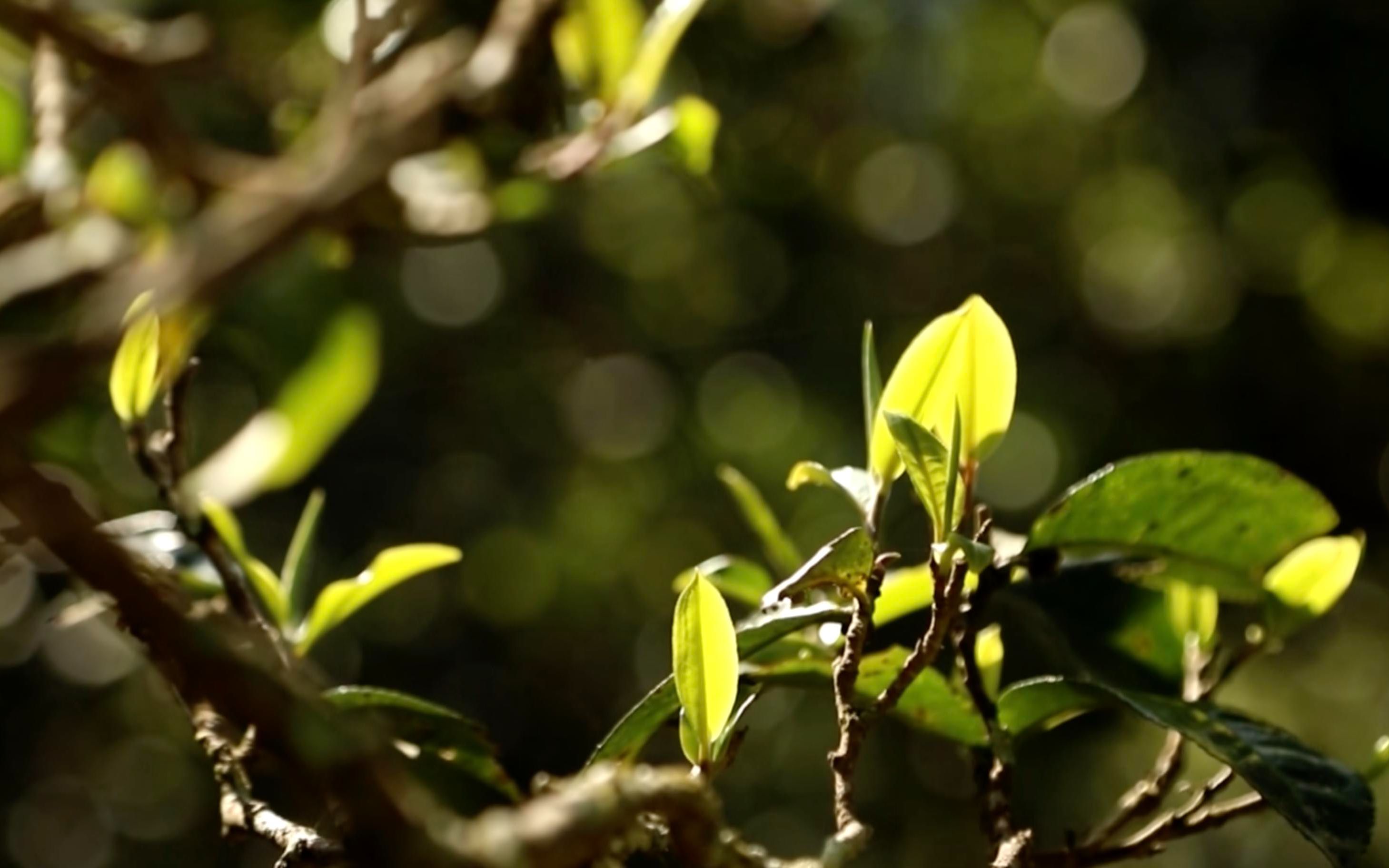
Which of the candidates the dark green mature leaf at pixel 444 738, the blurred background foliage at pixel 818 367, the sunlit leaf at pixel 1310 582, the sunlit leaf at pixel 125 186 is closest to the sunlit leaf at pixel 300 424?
the sunlit leaf at pixel 125 186

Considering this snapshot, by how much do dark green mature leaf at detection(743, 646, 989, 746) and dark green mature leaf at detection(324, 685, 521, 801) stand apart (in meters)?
0.10

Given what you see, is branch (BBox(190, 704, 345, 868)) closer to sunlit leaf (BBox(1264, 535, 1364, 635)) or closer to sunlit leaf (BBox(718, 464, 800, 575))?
sunlit leaf (BBox(718, 464, 800, 575))

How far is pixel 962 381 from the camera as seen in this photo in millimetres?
472

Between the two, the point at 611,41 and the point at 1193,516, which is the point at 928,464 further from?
the point at 611,41

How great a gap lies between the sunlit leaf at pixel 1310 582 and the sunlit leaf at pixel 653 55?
1.28 ft

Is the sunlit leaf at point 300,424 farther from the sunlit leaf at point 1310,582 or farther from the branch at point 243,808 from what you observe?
the sunlit leaf at point 1310,582

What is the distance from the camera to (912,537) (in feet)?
6.51

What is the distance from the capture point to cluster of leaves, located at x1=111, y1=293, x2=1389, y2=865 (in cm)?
42

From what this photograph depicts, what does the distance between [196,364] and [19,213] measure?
257mm

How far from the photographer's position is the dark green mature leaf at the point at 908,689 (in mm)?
472

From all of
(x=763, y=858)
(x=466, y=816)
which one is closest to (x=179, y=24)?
(x=466, y=816)

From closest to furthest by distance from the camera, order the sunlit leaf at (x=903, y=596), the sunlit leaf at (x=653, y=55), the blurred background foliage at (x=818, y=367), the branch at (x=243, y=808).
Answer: the branch at (x=243, y=808) → the sunlit leaf at (x=903, y=596) → the sunlit leaf at (x=653, y=55) → the blurred background foliage at (x=818, y=367)

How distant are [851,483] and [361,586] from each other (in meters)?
Result: 0.20

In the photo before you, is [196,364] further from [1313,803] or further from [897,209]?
[897,209]
